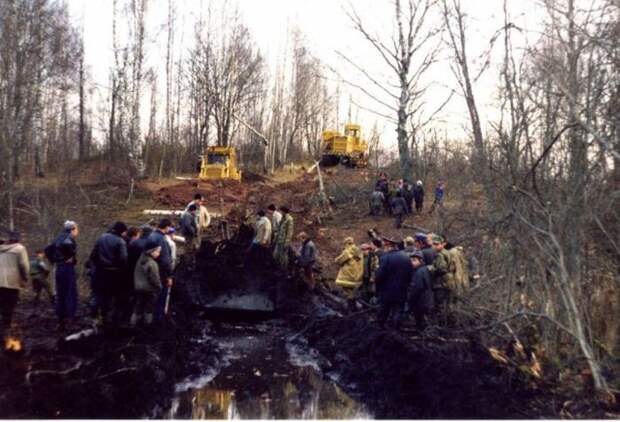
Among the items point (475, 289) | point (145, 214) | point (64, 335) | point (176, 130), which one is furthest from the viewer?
point (176, 130)

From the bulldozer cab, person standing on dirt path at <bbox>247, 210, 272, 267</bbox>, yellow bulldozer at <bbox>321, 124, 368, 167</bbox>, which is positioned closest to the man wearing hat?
person standing on dirt path at <bbox>247, 210, 272, 267</bbox>

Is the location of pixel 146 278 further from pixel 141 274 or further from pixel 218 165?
pixel 218 165

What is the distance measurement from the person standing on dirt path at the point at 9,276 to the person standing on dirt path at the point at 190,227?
6167mm

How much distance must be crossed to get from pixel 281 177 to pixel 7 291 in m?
33.1

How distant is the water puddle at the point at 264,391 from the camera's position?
966 centimetres

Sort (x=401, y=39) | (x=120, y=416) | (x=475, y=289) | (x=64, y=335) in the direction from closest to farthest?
(x=120, y=416)
(x=64, y=335)
(x=475, y=289)
(x=401, y=39)

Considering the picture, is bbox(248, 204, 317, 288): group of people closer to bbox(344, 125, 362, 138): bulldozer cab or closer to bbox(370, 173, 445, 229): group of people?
bbox(370, 173, 445, 229): group of people

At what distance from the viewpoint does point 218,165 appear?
3347cm

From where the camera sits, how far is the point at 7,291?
1002 centimetres

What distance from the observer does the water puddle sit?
966 cm

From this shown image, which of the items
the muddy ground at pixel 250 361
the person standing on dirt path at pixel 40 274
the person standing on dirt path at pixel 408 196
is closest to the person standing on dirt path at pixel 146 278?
the muddy ground at pixel 250 361

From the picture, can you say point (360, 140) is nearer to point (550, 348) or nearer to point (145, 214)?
point (145, 214)

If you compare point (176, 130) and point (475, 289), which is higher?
point (176, 130)

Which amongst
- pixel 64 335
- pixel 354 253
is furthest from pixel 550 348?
pixel 64 335
